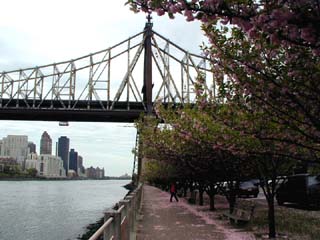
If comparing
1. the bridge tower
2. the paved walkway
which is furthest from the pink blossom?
the bridge tower

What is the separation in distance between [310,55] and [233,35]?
1.79 metres

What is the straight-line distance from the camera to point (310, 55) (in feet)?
17.7

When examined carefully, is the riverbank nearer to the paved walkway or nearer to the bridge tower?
the paved walkway

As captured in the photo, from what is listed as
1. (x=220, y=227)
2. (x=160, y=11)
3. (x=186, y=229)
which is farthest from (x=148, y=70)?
(x=160, y=11)

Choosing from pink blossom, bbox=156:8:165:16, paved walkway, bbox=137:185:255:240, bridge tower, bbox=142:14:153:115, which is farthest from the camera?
bridge tower, bbox=142:14:153:115

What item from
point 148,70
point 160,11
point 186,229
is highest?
point 148,70

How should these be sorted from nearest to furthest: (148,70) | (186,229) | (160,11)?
(160,11) < (186,229) < (148,70)

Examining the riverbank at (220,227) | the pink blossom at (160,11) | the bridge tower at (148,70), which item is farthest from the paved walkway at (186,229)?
the bridge tower at (148,70)

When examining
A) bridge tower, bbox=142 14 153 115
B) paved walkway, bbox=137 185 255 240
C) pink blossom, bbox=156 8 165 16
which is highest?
bridge tower, bbox=142 14 153 115

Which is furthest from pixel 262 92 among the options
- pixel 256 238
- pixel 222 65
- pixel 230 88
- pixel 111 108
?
pixel 111 108

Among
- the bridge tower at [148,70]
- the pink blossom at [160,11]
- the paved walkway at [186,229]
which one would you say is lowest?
the paved walkway at [186,229]

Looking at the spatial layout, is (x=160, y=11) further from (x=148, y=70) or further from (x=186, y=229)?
(x=148, y=70)

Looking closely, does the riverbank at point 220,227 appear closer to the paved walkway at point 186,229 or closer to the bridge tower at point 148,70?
the paved walkway at point 186,229

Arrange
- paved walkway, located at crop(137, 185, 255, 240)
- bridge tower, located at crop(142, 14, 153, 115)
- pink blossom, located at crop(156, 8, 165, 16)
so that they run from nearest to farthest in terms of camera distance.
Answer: pink blossom, located at crop(156, 8, 165, 16) < paved walkway, located at crop(137, 185, 255, 240) < bridge tower, located at crop(142, 14, 153, 115)
